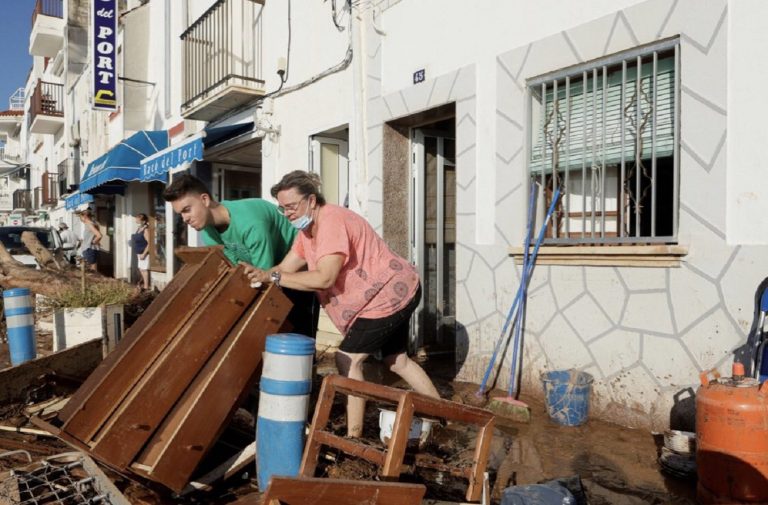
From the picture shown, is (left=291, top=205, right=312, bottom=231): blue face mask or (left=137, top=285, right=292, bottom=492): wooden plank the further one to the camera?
(left=291, top=205, right=312, bottom=231): blue face mask

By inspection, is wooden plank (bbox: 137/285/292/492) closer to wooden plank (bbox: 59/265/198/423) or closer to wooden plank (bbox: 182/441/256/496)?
wooden plank (bbox: 182/441/256/496)

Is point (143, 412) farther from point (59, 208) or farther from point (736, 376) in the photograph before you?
point (59, 208)

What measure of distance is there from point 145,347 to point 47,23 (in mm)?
→ 27131

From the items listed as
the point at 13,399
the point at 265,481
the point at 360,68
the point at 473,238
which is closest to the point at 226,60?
the point at 360,68

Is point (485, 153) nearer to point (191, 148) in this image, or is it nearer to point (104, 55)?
point (191, 148)

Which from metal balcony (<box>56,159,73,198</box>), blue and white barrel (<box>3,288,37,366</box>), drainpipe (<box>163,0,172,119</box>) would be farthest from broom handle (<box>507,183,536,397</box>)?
metal balcony (<box>56,159,73,198</box>)

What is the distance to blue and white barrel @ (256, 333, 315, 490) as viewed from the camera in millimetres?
2801

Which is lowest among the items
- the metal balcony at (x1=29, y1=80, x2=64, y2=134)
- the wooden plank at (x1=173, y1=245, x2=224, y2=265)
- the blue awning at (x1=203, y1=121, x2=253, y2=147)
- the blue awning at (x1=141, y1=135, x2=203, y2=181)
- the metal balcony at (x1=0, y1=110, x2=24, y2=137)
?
the wooden plank at (x1=173, y1=245, x2=224, y2=265)

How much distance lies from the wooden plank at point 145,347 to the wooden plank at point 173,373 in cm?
4

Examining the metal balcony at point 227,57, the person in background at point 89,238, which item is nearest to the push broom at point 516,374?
the metal balcony at point 227,57

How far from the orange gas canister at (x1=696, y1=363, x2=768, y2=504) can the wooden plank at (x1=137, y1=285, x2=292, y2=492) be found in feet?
7.34

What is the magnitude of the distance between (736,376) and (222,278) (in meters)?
2.67

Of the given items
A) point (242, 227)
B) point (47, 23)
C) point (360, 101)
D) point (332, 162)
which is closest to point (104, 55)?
point (332, 162)

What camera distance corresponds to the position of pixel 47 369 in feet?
14.3
